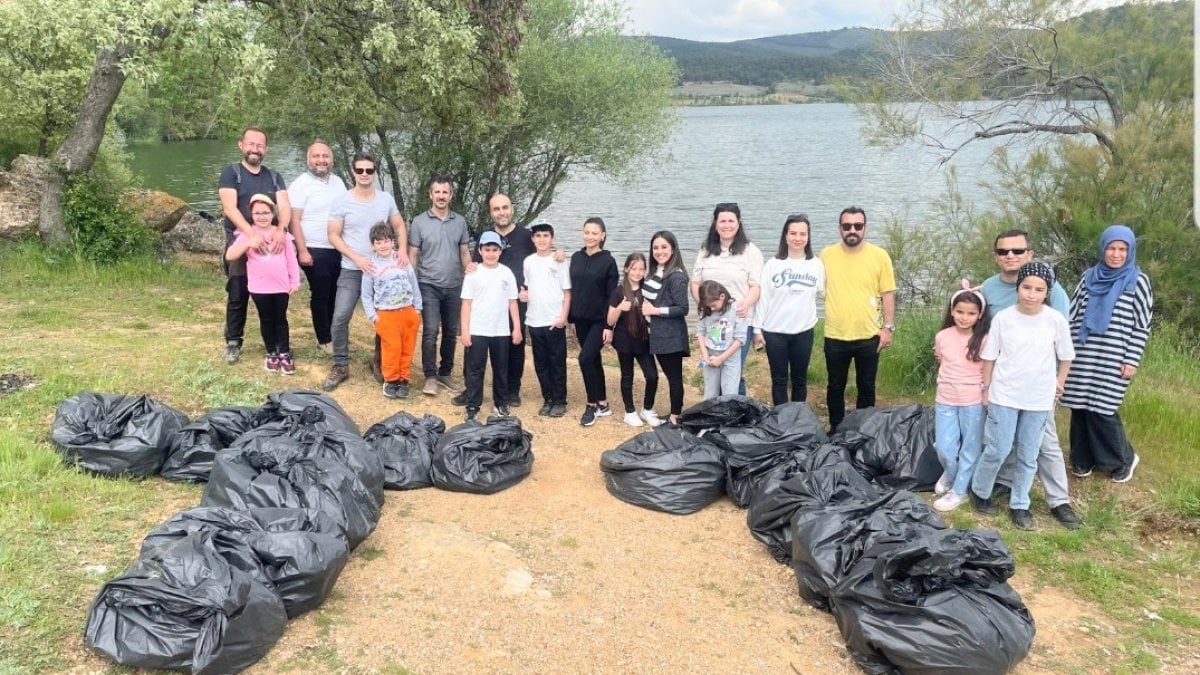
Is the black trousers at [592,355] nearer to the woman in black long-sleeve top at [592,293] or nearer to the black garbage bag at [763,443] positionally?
the woman in black long-sleeve top at [592,293]

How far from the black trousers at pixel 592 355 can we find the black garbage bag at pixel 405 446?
4.43ft

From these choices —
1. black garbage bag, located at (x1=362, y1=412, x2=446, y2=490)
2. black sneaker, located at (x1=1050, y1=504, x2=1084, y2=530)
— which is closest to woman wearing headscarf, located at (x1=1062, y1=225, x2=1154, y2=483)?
black sneaker, located at (x1=1050, y1=504, x2=1084, y2=530)

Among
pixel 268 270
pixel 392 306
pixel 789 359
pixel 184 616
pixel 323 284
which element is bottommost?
pixel 184 616

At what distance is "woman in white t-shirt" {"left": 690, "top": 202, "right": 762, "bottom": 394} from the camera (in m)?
5.95

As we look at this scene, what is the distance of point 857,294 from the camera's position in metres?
5.68

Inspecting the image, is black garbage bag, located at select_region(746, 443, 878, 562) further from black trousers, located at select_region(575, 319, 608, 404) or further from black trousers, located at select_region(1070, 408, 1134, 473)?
black trousers, located at select_region(575, 319, 608, 404)

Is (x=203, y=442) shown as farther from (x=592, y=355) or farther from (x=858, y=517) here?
(x=858, y=517)

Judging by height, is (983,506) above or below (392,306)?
below

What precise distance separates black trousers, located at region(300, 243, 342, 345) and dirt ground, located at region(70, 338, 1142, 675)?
8.15 feet

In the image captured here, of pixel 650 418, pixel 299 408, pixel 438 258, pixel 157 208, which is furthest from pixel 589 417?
pixel 157 208

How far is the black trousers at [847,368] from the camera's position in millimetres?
5824

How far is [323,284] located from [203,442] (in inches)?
86.2

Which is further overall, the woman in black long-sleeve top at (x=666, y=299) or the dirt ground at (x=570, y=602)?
the woman in black long-sleeve top at (x=666, y=299)

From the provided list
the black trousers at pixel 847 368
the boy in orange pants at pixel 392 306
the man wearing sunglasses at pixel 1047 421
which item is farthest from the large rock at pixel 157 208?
the man wearing sunglasses at pixel 1047 421
